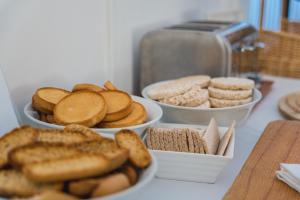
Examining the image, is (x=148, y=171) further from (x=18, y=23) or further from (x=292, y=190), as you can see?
(x=18, y=23)

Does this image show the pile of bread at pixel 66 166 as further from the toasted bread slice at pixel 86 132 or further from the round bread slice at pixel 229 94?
the round bread slice at pixel 229 94

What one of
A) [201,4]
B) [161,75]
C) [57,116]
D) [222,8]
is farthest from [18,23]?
[222,8]

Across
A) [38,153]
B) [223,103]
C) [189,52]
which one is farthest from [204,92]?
[38,153]

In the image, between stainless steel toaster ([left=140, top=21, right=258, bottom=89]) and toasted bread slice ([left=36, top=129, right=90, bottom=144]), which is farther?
stainless steel toaster ([left=140, top=21, right=258, bottom=89])

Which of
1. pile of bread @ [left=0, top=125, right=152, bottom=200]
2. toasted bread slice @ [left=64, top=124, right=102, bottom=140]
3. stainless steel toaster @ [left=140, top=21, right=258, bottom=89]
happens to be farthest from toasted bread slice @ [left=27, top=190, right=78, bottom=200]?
stainless steel toaster @ [left=140, top=21, right=258, bottom=89]

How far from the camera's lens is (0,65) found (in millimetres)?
777

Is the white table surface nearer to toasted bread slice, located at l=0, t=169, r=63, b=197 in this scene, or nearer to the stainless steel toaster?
the stainless steel toaster

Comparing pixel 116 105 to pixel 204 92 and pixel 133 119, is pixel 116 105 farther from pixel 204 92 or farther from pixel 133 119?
pixel 204 92

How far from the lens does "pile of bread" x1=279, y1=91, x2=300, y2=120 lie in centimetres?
113

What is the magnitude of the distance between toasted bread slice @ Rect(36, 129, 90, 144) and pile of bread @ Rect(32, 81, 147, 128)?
12 cm

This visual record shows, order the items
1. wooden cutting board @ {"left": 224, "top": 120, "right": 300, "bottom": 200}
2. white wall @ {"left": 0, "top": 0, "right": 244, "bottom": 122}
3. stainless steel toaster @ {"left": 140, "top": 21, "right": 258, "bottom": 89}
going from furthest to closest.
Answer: stainless steel toaster @ {"left": 140, "top": 21, "right": 258, "bottom": 89} < white wall @ {"left": 0, "top": 0, "right": 244, "bottom": 122} < wooden cutting board @ {"left": 224, "top": 120, "right": 300, "bottom": 200}

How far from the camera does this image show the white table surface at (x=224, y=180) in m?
0.72

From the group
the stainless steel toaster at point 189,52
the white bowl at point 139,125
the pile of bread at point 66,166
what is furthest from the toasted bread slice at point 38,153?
the stainless steel toaster at point 189,52

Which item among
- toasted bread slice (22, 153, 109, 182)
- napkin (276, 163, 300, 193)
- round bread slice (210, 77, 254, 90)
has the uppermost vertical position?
toasted bread slice (22, 153, 109, 182)
